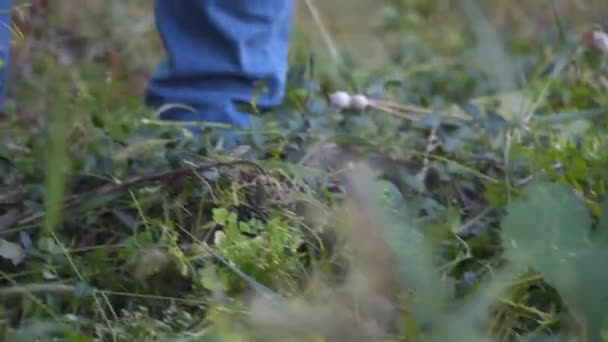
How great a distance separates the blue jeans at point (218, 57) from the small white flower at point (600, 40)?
0.58m

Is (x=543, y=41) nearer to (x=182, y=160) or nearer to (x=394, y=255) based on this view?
(x=182, y=160)

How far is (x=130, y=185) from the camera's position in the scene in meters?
1.43

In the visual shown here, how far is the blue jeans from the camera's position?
75.4 inches

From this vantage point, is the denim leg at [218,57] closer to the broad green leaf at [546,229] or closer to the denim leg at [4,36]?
the denim leg at [4,36]

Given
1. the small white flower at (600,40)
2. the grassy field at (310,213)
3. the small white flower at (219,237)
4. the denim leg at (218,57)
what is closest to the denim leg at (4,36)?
the grassy field at (310,213)

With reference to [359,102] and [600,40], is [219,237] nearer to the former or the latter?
[359,102]

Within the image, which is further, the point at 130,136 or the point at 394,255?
the point at 130,136

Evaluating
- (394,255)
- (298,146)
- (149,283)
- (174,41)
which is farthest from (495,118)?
(394,255)

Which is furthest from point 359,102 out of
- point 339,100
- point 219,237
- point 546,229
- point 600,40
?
point 546,229

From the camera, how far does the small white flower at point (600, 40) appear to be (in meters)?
1.79

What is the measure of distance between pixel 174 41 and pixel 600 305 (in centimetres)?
117

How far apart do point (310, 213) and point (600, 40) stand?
739mm

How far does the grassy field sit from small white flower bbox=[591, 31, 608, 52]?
0.02m

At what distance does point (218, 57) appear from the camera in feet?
6.42
